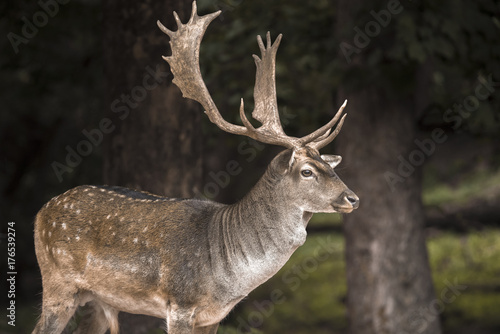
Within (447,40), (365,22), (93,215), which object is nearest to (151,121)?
(93,215)

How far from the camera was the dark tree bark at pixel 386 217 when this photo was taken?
8.91 meters

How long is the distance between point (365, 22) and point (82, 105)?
492cm

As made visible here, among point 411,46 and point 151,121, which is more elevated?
point 151,121

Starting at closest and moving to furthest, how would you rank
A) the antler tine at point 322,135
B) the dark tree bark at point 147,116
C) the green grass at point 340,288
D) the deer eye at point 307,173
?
the deer eye at point 307,173, the antler tine at point 322,135, the dark tree bark at point 147,116, the green grass at point 340,288

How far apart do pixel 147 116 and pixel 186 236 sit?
1.83 meters

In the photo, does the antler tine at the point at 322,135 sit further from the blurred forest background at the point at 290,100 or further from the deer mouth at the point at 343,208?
the blurred forest background at the point at 290,100

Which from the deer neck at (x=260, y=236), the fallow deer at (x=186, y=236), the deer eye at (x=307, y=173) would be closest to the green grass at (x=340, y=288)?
the fallow deer at (x=186, y=236)

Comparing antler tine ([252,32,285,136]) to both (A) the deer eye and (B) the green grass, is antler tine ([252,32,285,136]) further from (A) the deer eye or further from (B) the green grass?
(B) the green grass

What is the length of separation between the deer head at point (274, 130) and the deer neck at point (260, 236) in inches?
5.0

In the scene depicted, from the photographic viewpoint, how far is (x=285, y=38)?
905 cm

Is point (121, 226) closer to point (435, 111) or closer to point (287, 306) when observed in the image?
point (435, 111)

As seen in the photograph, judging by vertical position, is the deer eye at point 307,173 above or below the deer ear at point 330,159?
above

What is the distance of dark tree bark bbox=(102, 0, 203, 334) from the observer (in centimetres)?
642

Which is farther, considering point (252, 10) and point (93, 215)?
point (252, 10)
